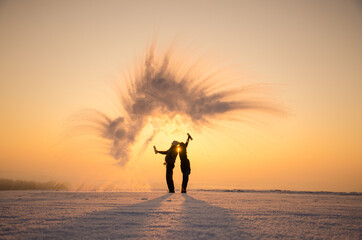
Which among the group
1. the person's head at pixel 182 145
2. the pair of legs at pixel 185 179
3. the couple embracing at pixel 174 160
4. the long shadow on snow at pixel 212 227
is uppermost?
the person's head at pixel 182 145

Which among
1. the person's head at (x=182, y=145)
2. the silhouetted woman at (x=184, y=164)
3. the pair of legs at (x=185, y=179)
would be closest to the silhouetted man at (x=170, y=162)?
the person's head at (x=182, y=145)

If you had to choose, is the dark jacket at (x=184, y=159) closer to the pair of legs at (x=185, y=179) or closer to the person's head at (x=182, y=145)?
the person's head at (x=182, y=145)

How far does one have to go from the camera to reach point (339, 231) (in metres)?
6.04

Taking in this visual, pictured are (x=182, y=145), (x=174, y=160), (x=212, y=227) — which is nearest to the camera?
(x=212, y=227)

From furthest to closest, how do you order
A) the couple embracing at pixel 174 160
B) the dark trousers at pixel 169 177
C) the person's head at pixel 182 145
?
the dark trousers at pixel 169 177, the person's head at pixel 182 145, the couple embracing at pixel 174 160

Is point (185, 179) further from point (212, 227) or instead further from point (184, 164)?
point (212, 227)

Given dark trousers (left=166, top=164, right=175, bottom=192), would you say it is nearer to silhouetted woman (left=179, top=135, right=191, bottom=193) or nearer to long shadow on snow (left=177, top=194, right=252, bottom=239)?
silhouetted woman (left=179, top=135, right=191, bottom=193)

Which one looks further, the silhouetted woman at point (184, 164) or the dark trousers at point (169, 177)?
the dark trousers at point (169, 177)

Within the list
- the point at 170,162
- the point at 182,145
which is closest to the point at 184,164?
the point at 170,162

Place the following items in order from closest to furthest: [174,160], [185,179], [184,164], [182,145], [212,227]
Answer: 1. [212,227]
2. [185,179]
3. [184,164]
4. [182,145]
5. [174,160]

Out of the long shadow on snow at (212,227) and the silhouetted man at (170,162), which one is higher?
the silhouetted man at (170,162)

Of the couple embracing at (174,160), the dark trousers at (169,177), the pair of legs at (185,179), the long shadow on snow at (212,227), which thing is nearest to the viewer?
the long shadow on snow at (212,227)

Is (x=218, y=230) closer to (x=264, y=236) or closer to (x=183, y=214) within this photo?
(x=264, y=236)

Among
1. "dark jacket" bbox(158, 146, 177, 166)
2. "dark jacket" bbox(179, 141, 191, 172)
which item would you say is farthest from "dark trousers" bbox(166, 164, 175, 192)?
"dark jacket" bbox(179, 141, 191, 172)
